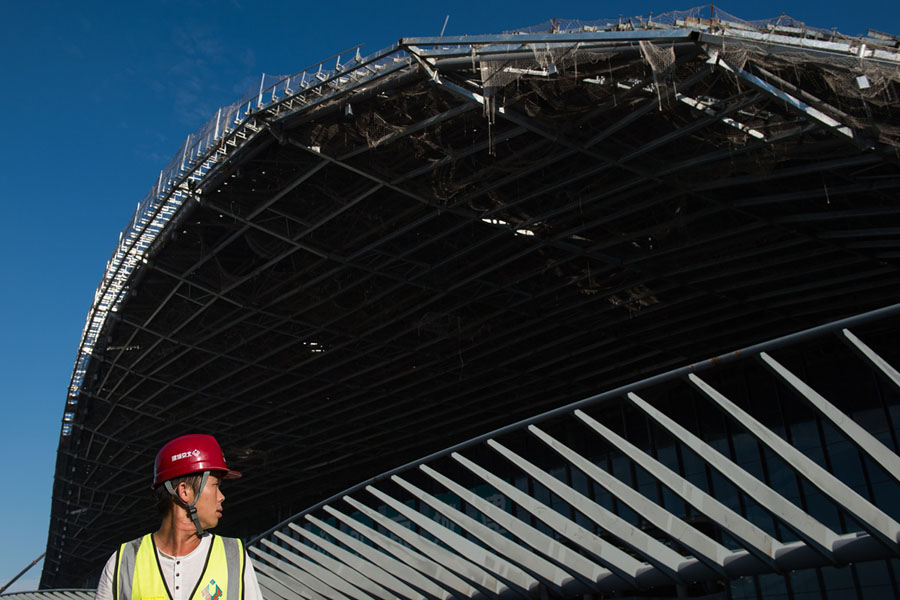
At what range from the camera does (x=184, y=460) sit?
397 cm

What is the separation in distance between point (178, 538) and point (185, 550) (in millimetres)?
66

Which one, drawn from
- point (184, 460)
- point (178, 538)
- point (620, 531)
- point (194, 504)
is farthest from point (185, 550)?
point (620, 531)

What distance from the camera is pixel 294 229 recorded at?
29719 mm

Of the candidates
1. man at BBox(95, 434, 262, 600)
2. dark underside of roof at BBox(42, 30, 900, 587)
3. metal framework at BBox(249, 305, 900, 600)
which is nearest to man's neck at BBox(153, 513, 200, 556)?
man at BBox(95, 434, 262, 600)

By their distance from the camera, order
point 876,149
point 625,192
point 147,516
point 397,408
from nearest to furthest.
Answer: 1. point 876,149
2. point 625,192
3. point 397,408
4. point 147,516

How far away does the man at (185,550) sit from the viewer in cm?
387

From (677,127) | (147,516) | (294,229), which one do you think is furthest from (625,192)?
(147,516)

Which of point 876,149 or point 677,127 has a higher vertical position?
point 677,127

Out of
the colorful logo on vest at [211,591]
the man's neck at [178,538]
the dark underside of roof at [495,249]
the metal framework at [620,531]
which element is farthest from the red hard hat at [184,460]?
the dark underside of roof at [495,249]

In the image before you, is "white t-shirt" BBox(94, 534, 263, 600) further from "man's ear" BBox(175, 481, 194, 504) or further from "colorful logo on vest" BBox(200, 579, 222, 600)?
"man's ear" BBox(175, 481, 194, 504)

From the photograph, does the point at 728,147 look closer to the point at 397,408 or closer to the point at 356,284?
the point at 356,284

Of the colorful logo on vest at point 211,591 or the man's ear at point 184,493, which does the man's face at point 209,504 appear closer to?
the man's ear at point 184,493

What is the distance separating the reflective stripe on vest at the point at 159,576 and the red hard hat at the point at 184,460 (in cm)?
32

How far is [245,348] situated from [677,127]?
25.0 m
